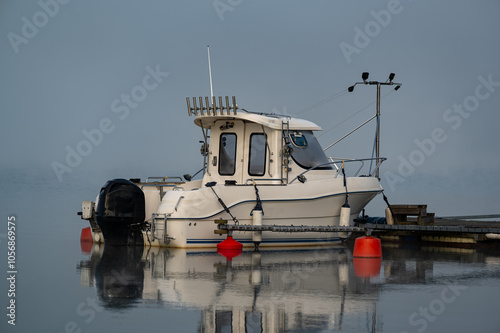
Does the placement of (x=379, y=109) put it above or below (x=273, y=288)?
above

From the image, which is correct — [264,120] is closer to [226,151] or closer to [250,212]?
[226,151]

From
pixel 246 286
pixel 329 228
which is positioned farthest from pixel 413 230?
pixel 246 286

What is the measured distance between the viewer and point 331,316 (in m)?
9.42

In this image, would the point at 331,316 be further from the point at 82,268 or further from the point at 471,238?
the point at 471,238

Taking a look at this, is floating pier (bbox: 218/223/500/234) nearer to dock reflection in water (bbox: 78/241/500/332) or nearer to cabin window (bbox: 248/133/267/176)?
dock reflection in water (bbox: 78/241/500/332)

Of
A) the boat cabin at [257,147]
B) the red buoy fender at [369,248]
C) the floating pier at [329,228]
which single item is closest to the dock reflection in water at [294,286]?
the red buoy fender at [369,248]

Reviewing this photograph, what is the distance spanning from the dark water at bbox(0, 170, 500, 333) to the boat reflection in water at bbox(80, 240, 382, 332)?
0.05ft

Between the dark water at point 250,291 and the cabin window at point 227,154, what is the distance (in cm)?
243

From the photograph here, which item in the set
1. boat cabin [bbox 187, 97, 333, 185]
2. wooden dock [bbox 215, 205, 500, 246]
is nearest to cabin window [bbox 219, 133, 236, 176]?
boat cabin [bbox 187, 97, 333, 185]

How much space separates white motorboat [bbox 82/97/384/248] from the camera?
17.2 m

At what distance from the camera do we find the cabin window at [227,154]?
61.6ft

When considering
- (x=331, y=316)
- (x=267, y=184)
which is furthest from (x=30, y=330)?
(x=267, y=184)

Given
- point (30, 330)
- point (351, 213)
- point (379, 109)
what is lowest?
point (30, 330)

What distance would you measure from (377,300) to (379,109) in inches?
436
